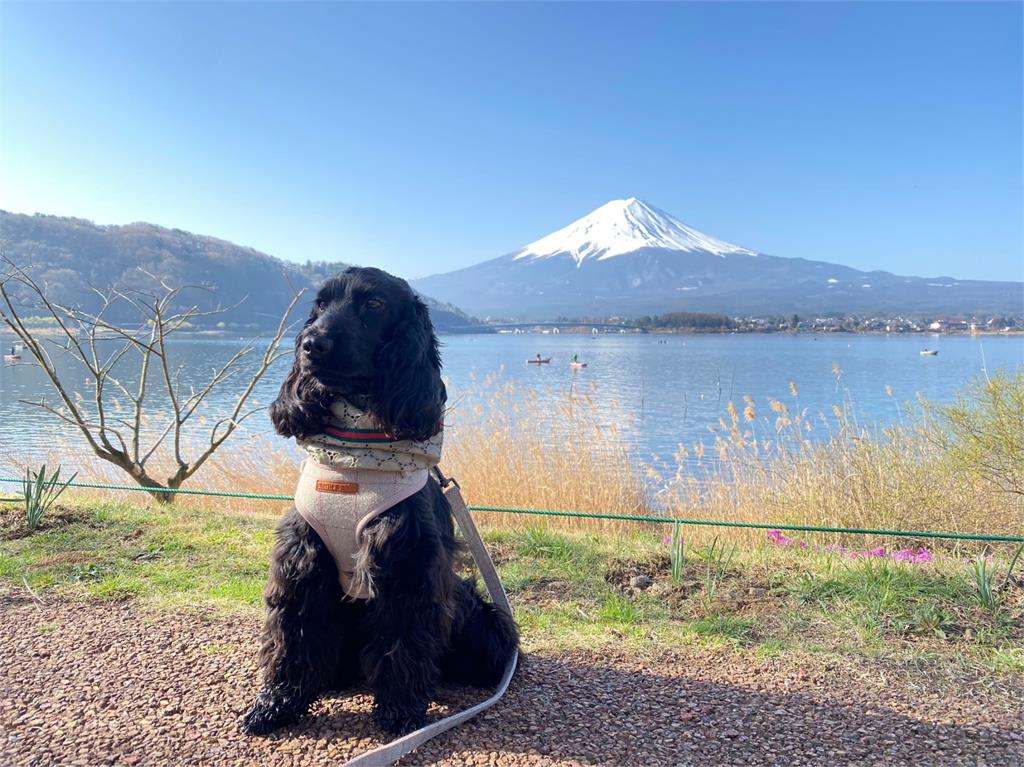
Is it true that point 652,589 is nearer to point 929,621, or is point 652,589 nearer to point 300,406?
point 929,621

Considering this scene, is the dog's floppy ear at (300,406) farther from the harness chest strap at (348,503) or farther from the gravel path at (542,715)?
the gravel path at (542,715)

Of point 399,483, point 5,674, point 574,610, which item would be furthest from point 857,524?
point 5,674

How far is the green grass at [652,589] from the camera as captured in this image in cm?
318

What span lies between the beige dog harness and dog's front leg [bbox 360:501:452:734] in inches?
2.9

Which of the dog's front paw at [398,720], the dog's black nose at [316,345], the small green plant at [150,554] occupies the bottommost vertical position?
the small green plant at [150,554]

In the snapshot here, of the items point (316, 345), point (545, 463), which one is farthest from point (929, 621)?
point (545, 463)

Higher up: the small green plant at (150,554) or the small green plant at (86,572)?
the small green plant at (86,572)

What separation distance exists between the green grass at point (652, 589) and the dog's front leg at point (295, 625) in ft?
2.53

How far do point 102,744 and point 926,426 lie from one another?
22.8ft

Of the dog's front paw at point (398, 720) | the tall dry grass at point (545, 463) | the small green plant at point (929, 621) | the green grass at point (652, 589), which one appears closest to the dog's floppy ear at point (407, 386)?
Answer: the dog's front paw at point (398, 720)

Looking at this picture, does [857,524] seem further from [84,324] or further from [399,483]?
[84,324]

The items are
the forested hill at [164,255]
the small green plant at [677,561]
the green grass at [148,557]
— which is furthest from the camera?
the forested hill at [164,255]

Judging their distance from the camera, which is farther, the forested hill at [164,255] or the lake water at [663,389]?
the forested hill at [164,255]

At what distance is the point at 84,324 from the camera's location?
6062mm
